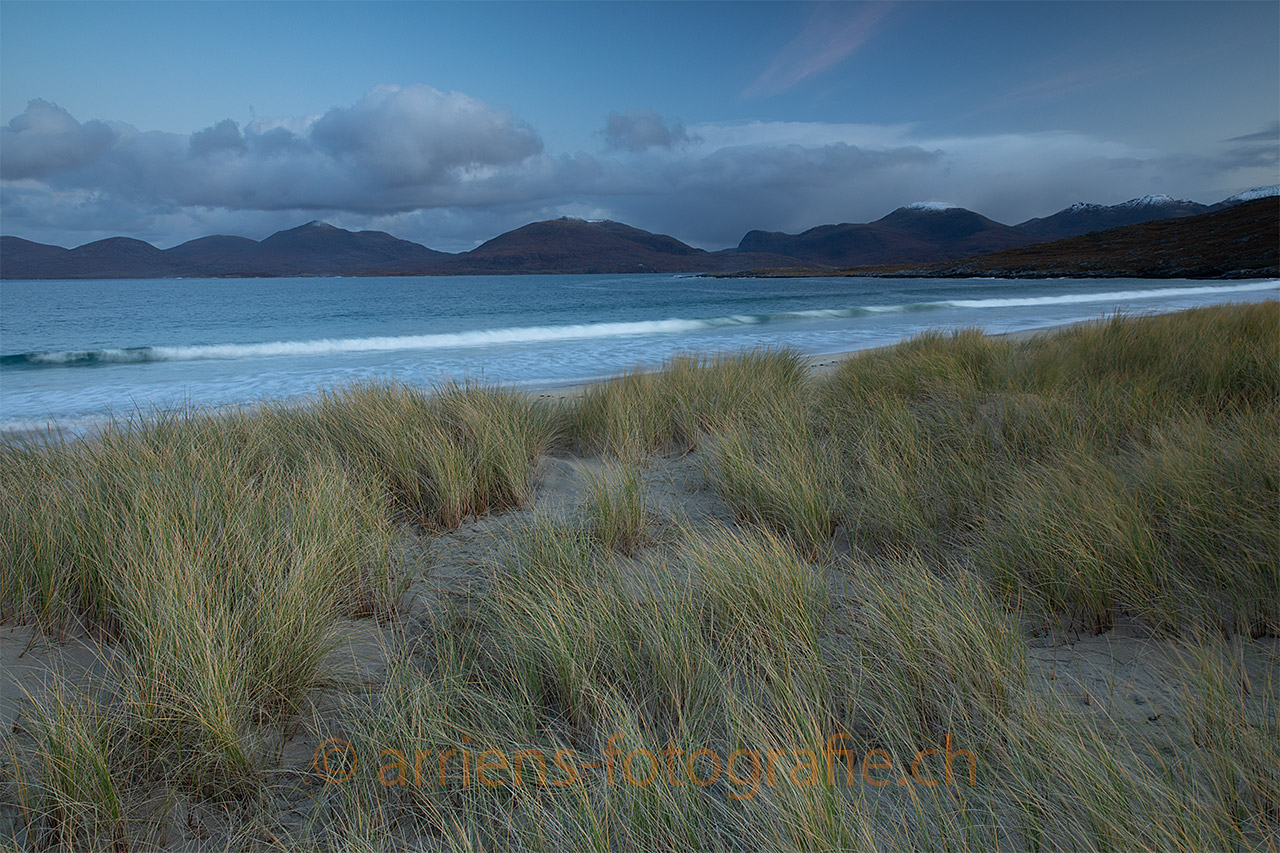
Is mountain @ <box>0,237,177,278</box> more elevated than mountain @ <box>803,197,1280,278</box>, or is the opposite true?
mountain @ <box>0,237,177,278</box>

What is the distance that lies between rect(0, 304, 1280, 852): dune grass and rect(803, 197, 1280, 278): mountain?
4674 cm

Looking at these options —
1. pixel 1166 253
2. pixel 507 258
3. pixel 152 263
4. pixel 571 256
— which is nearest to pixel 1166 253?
pixel 1166 253

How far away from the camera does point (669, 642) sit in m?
1.94

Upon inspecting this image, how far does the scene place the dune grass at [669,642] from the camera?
1454 mm

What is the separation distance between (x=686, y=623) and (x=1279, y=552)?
2221 millimetres

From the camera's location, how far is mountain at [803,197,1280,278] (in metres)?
41.4

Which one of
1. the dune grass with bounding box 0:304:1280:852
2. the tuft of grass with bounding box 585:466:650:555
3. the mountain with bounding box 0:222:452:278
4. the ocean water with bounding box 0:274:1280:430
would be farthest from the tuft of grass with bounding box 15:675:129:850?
the mountain with bounding box 0:222:452:278

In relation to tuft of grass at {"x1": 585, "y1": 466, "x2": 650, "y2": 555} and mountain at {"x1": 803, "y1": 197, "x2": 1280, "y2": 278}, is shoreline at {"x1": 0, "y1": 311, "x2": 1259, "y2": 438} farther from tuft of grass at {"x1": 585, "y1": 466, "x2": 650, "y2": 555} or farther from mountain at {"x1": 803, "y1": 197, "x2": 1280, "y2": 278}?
Result: mountain at {"x1": 803, "y1": 197, "x2": 1280, "y2": 278}

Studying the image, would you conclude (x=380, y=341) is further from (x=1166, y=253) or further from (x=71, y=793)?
(x=1166, y=253)

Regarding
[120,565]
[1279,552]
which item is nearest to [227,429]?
[120,565]

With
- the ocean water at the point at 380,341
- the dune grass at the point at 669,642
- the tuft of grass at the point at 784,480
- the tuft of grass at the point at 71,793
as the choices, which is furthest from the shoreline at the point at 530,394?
the tuft of grass at the point at 71,793

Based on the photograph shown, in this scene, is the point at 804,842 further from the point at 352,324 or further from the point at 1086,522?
the point at 352,324

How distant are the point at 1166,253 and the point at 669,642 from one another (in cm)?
6813

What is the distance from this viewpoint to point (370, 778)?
161 cm
